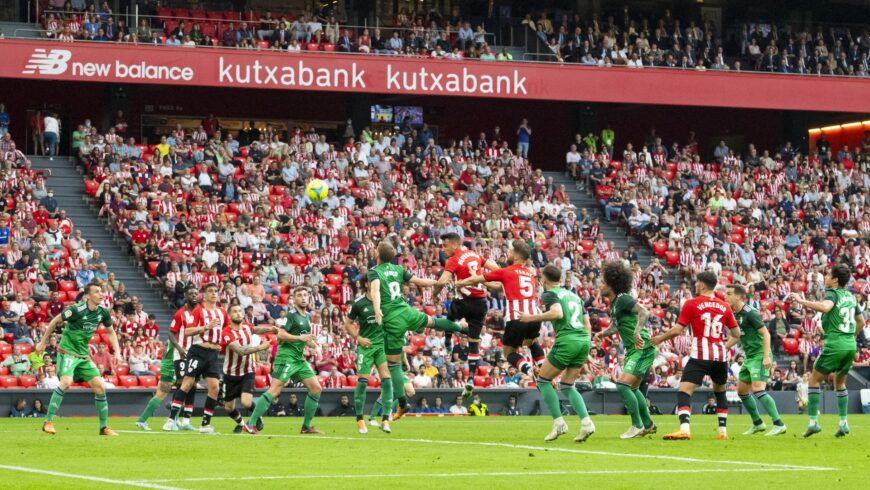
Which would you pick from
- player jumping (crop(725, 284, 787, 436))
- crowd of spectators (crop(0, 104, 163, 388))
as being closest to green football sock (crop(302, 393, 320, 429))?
player jumping (crop(725, 284, 787, 436))

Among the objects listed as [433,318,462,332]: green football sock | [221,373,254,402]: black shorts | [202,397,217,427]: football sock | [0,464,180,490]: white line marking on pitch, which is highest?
[433,318,462,332]: green football sock

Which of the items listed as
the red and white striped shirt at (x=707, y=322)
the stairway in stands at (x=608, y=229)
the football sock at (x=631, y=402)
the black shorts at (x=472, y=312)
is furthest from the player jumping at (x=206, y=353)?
the stairway in stands at (x=608, y=229)

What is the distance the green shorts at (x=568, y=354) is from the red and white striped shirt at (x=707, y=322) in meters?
1.37

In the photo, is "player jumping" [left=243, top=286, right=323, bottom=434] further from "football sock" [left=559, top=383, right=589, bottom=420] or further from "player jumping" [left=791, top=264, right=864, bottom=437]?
"player jumping" [left=791, top=264, right=864, bottom=437]

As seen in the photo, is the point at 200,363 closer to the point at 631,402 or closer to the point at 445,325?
the point at 445,325

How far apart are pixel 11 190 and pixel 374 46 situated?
497 inches

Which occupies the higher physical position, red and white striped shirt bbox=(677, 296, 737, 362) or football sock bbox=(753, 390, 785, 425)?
red and white striped shirt bbox=(677, 296, 737, 362)

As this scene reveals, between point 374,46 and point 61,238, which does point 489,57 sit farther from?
point 61,238

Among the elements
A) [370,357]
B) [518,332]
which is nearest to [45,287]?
[370,357]

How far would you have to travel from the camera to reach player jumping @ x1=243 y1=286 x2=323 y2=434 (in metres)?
19.3

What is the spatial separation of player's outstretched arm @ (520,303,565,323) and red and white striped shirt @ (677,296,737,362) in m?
1.74

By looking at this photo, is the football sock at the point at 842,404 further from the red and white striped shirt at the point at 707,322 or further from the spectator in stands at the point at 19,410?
the spectator in stands at the point at 19,410

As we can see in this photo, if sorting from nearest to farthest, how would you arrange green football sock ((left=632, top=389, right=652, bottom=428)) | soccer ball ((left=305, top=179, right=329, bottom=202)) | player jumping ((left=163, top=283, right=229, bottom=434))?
green football sock ((left=632, top=389, right=652, bottom=428)) → player jumping ((left=163, top=283, right=229, bottom=434)) → soccer ball ((left=305, top=179, right=329, bottom=202))

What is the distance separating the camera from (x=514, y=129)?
4912 centimetres
